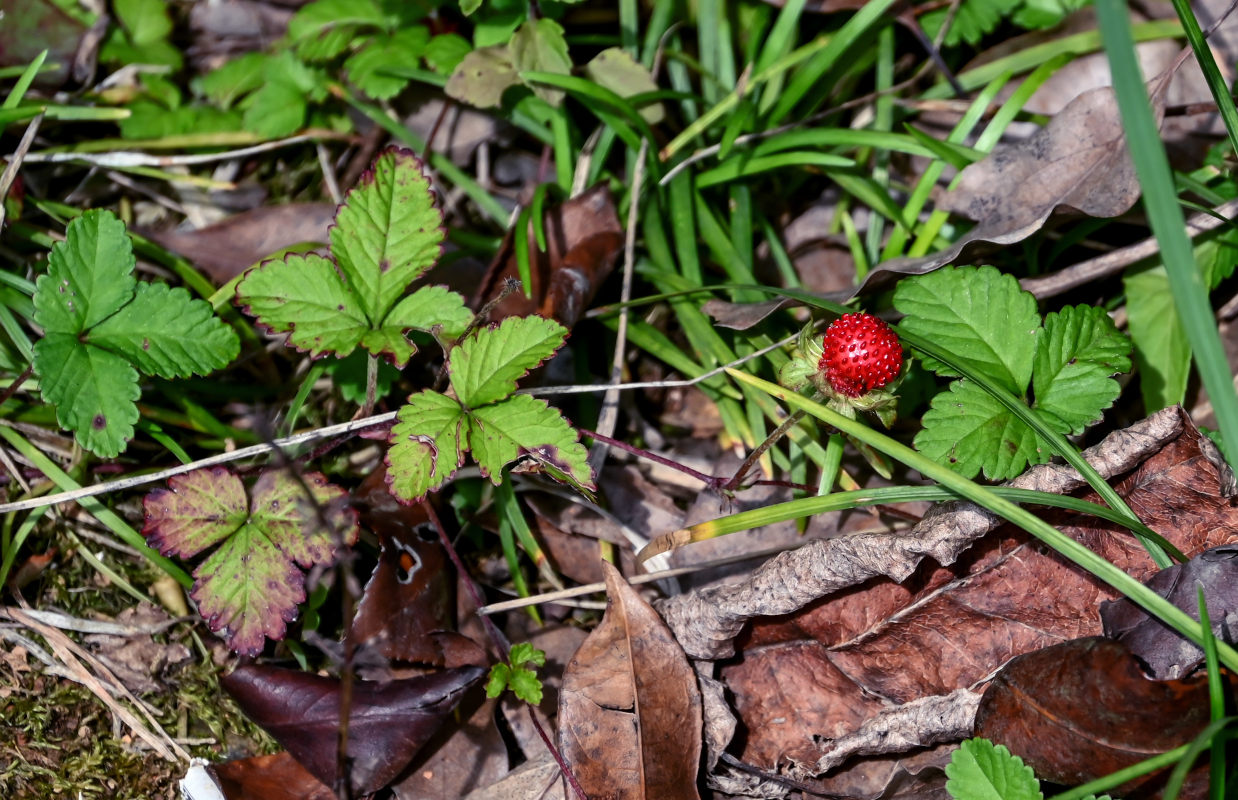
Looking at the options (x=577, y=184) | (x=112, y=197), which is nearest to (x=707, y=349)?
(x=577, y=184)

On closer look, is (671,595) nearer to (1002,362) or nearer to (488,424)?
(488,424)

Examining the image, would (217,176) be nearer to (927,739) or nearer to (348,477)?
(348,477)

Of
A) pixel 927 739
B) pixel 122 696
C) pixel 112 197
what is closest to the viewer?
pixel 927 739

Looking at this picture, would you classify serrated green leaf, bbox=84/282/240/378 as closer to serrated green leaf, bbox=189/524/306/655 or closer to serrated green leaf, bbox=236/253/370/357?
serrated green leaf, bbox=236/253/370/357

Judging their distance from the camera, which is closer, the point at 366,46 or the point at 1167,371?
the point at 1167,371

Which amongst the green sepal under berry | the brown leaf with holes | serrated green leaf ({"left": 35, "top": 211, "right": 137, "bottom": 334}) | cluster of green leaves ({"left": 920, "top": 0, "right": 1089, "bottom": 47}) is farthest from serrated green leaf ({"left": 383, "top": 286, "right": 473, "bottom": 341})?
cluster of green leaves ({"left": 920, "top": 0, "right": 1089, "bottom": 47})

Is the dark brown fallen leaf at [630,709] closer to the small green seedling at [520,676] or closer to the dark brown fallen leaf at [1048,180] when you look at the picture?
the small green seedling at [520,676]

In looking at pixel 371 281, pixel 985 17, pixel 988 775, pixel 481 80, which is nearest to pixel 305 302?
pixel 371 281
